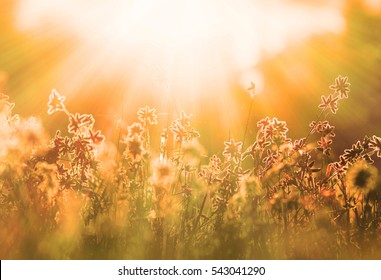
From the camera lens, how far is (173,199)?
2293mm

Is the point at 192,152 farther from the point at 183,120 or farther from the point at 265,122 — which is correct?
the point at 265,122

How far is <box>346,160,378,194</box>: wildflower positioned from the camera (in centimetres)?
219

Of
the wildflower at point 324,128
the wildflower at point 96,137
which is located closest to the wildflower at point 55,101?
the wildflower at point 96,137

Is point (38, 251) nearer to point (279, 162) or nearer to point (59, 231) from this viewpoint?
point (59, 231)

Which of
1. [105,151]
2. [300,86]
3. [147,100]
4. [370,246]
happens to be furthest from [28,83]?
[370,246]

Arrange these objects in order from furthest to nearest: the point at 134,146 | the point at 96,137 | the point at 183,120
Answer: the point at 183,120 < the point at 96,137 < the point at 134,146

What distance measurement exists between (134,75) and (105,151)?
2208 mm

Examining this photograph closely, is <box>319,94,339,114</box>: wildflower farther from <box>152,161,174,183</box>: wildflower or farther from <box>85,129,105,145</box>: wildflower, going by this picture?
<box>85,129,105,145</box>: wildflower

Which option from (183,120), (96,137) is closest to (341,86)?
(183,120)

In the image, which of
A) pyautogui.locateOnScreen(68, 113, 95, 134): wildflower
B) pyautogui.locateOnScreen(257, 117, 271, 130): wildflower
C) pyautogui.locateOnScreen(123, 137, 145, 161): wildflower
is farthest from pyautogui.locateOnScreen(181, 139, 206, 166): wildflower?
pyautogui.locateOnScreen(68, 113, 95, 134): wildflower

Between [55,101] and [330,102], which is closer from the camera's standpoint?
[55,101]

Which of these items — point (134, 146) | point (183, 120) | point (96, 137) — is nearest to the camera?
point (134, 146)

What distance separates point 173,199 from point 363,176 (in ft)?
2.86

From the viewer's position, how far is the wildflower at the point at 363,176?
2.19 metres
